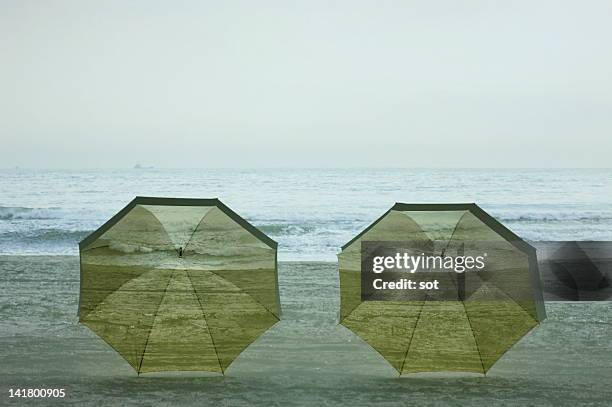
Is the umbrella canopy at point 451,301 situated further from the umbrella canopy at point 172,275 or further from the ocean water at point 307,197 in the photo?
the ocean water at point 307,197

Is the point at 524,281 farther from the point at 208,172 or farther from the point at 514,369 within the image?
the point at 208,172

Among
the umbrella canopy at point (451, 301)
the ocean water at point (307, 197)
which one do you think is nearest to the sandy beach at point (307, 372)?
the umbrella canopy at point (451, 301)

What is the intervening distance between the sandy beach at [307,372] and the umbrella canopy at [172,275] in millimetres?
304

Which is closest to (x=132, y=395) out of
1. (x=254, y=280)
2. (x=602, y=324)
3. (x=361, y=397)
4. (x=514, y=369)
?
(x=254, y=280)

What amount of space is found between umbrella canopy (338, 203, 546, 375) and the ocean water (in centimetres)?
1039

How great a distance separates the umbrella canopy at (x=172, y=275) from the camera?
4.40 m

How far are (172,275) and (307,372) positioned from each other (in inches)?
43.5

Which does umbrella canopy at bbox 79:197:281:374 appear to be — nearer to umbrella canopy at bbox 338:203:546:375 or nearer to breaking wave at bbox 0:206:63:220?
umbrella canopy at bbox 338:203:546:375

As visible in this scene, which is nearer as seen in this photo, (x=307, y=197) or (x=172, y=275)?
(x=172, y=275)

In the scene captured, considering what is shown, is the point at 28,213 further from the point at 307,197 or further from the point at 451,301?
the point at 451,301

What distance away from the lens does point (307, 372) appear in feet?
16.3

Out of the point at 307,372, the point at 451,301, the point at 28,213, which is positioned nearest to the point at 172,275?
the point at 307,372

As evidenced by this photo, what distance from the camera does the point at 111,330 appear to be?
4.46 m

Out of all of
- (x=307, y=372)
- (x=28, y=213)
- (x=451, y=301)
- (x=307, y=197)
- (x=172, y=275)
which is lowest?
(x=28, y=213)
